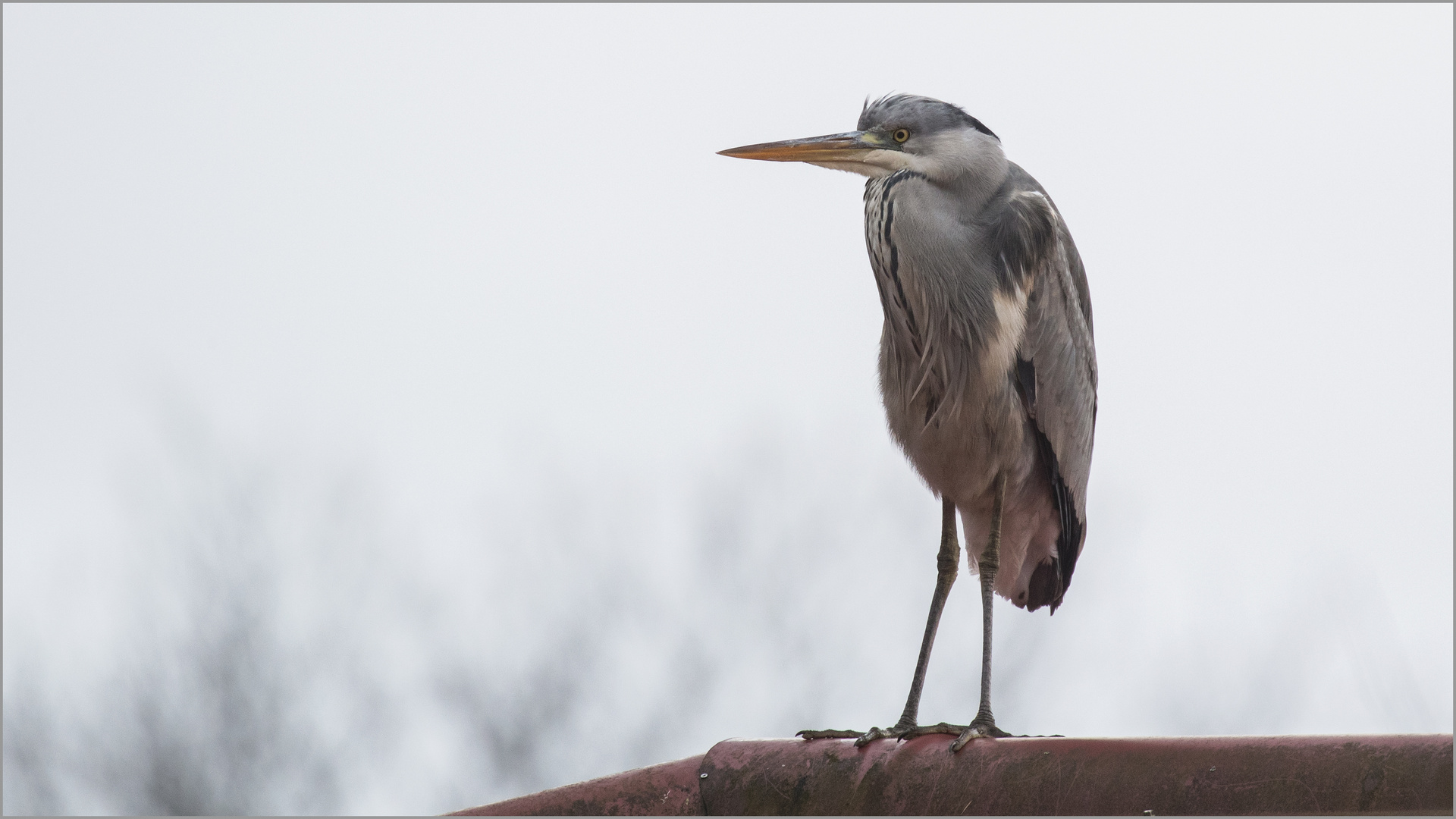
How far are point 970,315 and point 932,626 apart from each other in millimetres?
706

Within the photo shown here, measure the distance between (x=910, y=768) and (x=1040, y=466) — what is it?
1.05 meters

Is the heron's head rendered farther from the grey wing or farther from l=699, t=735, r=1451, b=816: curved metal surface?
l=699, t=735, r=1451, b=816: curved metal surface

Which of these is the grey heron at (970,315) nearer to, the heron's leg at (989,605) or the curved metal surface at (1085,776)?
the heron's leg at (989,605)

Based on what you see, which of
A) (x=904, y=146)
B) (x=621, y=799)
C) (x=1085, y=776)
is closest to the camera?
(x=1085, y=776)

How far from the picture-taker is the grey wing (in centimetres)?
274

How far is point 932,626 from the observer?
286 cm

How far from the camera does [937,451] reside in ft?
9.24

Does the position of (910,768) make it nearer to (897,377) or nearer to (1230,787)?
(1230,787)

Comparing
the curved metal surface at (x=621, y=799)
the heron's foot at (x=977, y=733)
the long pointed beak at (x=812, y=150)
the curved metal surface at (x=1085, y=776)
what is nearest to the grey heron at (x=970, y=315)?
the long pointed beak at (x=812, y=150)

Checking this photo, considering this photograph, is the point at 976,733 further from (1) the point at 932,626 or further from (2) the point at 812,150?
(2) the point at 812,150

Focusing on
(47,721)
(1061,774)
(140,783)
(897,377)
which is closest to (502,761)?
(140,783)

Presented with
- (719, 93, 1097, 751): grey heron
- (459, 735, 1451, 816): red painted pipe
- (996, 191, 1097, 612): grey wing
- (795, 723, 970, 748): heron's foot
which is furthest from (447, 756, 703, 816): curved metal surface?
(996, 191, 1097, 612): grey wing

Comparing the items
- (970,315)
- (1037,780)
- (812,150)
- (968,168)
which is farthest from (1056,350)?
(1037,780)

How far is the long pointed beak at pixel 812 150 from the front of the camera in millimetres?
2869
